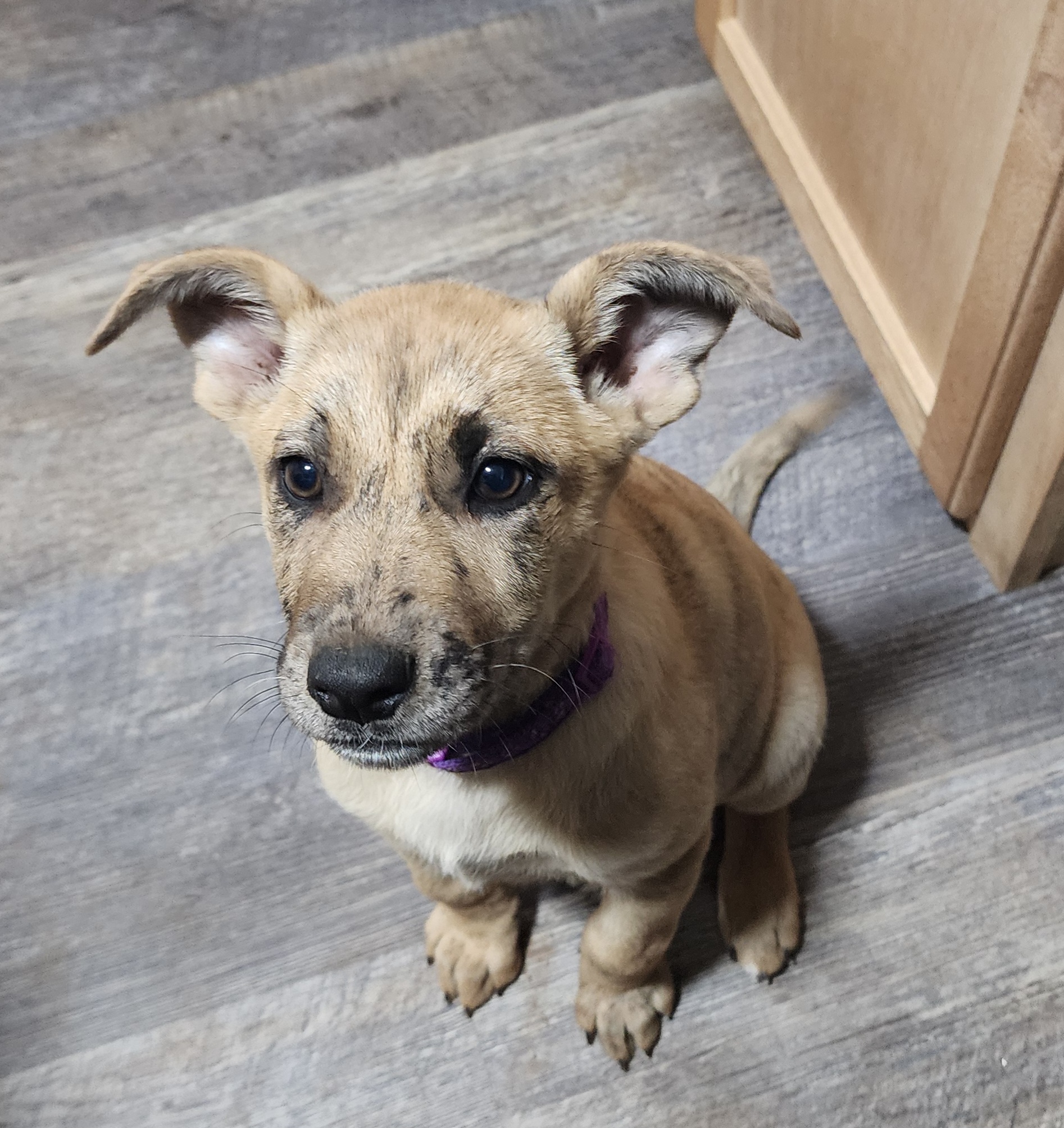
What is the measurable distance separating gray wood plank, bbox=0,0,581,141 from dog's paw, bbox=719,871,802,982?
116 inches

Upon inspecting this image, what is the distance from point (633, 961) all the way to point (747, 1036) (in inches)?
14.7

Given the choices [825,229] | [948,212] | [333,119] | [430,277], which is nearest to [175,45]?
[333,119]

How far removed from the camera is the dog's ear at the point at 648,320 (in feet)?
4.21

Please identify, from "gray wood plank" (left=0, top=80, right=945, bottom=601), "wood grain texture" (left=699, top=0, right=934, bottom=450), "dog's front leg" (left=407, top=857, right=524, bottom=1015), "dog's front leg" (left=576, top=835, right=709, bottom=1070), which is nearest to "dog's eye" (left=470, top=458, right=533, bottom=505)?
"dog's front leg" (left=576, top=835, right=709, bottom=1070)

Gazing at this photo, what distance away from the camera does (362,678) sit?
1121 mm

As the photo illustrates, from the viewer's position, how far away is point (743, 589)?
177 cm

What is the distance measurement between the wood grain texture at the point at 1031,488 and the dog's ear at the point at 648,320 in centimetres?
83

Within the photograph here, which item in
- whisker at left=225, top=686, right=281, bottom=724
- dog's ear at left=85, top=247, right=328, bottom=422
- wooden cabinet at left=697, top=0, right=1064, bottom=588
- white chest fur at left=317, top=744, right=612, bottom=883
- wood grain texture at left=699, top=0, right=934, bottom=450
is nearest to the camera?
dog's ear at left=85, top=247, right=328, bottom=422

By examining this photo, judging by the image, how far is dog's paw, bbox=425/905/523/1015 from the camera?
194 centimetres

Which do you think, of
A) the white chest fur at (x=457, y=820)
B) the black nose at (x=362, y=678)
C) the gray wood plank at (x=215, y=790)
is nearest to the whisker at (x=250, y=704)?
the gray wood plank at (x=215, y=790)

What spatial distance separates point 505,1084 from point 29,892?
110cm

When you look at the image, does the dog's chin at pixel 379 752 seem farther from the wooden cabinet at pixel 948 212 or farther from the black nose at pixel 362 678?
the wooden cabinet at pixel 948 212

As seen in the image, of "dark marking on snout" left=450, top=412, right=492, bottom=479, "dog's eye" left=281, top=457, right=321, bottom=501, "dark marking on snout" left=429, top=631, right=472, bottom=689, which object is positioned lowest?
"dark marking on snout" left=429, top=631, right=472, bottom=689

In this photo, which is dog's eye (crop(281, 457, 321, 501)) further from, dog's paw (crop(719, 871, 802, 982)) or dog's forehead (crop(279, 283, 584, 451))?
dog's paw (crop(719, 871, 802, 982))
